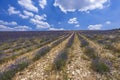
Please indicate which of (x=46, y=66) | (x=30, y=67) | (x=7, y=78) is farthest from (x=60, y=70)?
(x=7, y=78)

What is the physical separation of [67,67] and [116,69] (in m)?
3.45

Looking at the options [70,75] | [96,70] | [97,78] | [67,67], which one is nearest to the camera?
[97,78]

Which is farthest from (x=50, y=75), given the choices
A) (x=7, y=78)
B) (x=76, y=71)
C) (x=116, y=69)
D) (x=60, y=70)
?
(x=116, y=69)

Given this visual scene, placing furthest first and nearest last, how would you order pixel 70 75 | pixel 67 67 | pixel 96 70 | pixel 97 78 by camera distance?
pixel 67 67 → pixel 96 70 → pixel 70 75 → pixel 97 78

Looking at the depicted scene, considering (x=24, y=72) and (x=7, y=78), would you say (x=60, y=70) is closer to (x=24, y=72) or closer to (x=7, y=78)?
(x=24, y=72)

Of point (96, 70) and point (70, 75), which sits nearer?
point (70, 75)

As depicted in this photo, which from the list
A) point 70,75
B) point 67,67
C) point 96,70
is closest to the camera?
point 70,75

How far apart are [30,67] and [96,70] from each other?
5.01 metres

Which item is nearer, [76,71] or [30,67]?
[76,71]

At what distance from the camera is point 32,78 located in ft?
34.8

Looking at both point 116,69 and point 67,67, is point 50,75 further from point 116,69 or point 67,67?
point 116,69

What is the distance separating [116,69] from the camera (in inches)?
464

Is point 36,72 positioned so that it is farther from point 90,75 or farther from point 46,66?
point 90,75

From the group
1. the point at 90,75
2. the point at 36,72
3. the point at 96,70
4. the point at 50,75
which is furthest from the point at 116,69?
the point at 36,72
